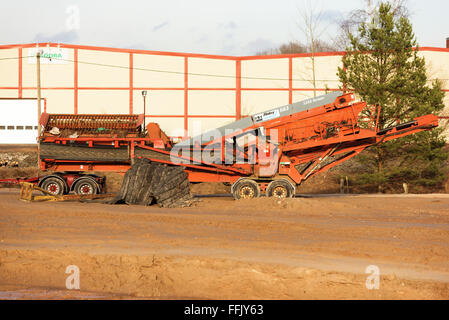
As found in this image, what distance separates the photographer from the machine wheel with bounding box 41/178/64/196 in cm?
1828

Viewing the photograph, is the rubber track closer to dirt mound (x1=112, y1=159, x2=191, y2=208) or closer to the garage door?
dirt mound (x1=112, y1=159, x2=191, y2=208)

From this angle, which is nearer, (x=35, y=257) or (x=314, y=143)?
(x=35, y=257)

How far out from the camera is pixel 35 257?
956 cm

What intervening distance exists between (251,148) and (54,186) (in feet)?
23.0

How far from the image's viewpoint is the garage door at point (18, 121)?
39.5 meters

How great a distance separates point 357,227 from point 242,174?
22.0ft

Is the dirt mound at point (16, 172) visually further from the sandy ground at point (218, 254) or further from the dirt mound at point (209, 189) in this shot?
the sandy ground at point (218, 254)

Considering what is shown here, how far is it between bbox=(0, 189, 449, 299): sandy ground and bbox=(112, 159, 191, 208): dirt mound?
178cm

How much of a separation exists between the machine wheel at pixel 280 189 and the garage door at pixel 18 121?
2712 centimetres

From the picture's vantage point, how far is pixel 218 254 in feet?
30.9

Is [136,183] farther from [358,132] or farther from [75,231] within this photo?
[358,132]

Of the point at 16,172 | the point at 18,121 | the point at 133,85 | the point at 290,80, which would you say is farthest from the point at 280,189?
the point at 18,121

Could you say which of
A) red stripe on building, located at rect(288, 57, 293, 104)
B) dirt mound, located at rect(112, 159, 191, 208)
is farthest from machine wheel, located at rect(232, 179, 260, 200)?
red stripe on building, located at rect(288, 57, 293, 104)
